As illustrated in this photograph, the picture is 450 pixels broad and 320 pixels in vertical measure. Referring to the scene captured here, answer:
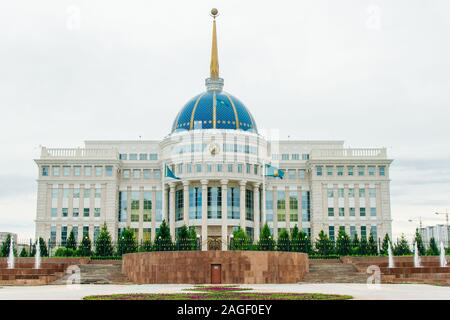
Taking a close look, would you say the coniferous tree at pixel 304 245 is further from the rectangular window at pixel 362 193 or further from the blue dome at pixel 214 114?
the rectangular window at pixel 362 193

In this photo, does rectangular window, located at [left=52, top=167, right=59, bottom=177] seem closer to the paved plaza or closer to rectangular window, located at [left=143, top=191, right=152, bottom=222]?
rectangular window, located at [left=143, top=191, right=152, bottom=222]

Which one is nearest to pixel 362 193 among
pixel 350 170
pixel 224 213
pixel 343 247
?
pixel 350 170

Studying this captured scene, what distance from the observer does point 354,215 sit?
2608 inches

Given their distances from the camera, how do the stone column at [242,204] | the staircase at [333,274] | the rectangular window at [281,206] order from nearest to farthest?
the staircase at [333,274]
the stone column at [242,204]
the rectangular window at [281,206]

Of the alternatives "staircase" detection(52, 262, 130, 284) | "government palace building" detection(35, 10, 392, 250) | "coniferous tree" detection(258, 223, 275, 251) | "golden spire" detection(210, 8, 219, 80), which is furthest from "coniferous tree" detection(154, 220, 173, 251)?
"golden spire" detection(210, 8, 219, 80)

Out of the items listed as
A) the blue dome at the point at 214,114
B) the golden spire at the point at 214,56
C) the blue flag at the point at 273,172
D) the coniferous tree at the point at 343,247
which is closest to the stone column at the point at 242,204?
the blue flag at the point at 273,172

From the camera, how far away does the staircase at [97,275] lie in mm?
33188

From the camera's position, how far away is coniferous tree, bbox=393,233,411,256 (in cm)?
4963

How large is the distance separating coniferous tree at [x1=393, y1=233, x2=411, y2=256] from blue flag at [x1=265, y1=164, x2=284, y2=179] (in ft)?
49.2

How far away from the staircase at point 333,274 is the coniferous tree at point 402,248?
10.5 m

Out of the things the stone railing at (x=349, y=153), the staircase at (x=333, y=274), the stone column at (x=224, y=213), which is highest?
the stone railing at (x=349, y=153)
